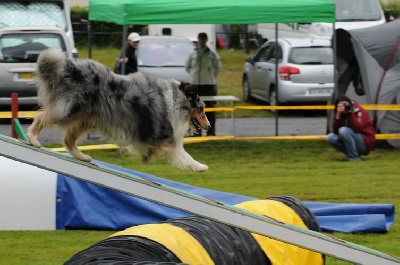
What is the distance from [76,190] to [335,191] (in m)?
4.35

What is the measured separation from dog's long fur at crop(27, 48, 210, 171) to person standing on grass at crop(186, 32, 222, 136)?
1066cm

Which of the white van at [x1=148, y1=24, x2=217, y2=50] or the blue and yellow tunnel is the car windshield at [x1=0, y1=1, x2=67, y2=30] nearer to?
the white van at [x1=148, y1=24, x2=217, y2=50]

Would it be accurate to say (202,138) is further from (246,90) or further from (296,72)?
(246,90)

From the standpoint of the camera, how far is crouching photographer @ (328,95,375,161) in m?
15.8

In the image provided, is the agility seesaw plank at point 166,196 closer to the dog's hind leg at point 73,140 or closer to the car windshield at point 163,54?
the dog's hind leg at point 73,140

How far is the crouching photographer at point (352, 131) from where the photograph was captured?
15.8 metres

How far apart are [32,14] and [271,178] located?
994 cm

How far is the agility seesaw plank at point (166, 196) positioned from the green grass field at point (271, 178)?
2922mm

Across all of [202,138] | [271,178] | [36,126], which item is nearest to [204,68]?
[202,138]

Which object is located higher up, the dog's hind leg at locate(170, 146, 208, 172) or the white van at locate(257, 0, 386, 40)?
the dog's hind leg at locate(170, 146, 208, 172)

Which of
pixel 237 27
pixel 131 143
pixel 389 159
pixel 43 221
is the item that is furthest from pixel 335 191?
pixel 237 27

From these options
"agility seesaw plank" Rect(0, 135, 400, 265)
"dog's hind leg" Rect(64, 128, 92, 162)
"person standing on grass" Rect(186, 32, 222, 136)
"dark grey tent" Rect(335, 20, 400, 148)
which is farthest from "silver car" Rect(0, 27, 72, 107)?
"agility seesaw plank" Rect(0, 135, 400, 265)

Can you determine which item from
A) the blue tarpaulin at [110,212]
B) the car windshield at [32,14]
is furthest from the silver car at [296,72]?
the blue tarpaulin at [110,212]

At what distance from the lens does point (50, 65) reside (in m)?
6.40
